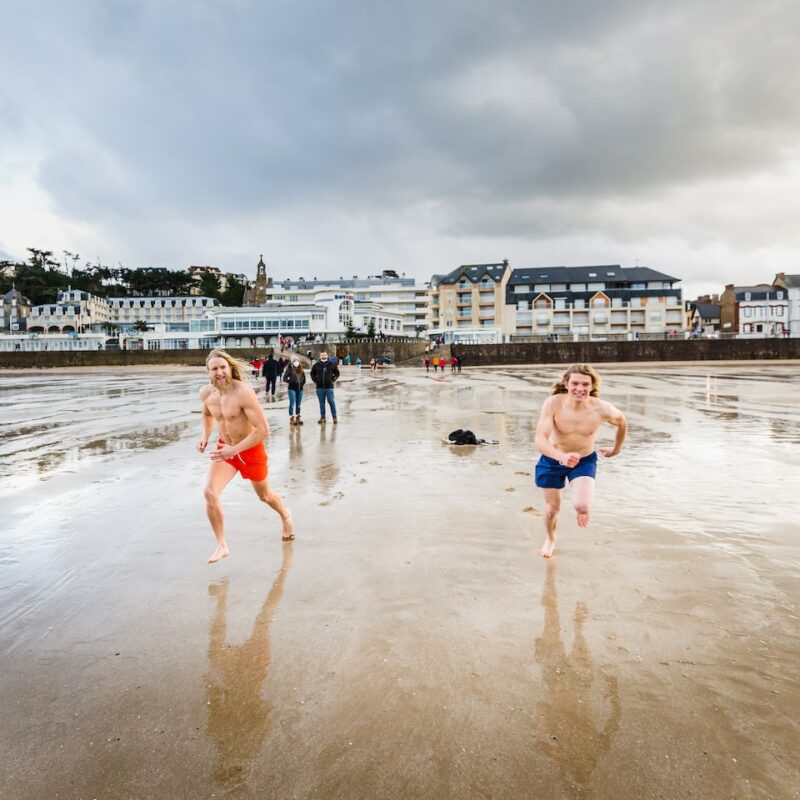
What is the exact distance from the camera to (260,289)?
357 ft

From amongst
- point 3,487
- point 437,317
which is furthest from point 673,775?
point 437,317

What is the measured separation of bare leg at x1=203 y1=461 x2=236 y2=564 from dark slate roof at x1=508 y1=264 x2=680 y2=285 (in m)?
82.7

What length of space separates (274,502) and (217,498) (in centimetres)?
55

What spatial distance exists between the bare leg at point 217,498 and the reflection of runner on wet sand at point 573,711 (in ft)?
9.02

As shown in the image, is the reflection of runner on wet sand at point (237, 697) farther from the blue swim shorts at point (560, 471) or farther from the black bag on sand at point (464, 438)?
the black bag on sand at point (464, 438)

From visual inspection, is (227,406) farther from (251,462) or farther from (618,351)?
(618,351)

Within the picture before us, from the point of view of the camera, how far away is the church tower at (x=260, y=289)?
10799 centimetres

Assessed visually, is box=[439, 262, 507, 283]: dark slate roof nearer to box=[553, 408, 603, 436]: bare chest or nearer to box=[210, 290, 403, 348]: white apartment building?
box=[210, 290, 403, 348]: white apartment building

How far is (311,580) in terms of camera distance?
3934 millimetres

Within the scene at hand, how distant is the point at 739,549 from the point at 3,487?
8.74m

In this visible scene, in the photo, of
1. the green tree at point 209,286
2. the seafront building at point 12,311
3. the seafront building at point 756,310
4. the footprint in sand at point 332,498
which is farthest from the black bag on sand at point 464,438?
the green tree at point 209,286

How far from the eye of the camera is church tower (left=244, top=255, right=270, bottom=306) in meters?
108

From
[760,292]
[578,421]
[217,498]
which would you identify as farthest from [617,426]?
[760,292]

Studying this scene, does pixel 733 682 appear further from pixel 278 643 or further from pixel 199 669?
pixel 199 669
